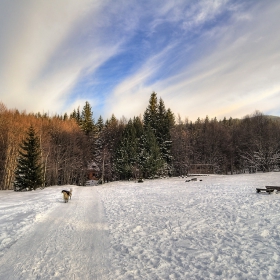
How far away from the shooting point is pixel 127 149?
4250cm

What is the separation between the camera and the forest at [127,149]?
34469 millimetres

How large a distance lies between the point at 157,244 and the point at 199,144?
57.0m

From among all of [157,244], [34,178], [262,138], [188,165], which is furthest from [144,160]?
[157,244]

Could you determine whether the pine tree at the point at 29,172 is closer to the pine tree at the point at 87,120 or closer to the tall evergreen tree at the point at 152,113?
the tall evergreen tree at the point at 152,113

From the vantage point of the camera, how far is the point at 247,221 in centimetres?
848

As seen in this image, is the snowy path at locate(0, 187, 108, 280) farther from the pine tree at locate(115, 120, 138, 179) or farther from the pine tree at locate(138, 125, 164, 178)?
the pine tree at locate(115, 120, 138, 179)

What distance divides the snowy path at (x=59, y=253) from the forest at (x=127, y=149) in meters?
29.4

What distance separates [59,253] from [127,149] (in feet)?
119

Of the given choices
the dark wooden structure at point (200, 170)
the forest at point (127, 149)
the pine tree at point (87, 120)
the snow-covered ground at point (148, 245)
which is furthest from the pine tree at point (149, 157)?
the snow-covered ground at point (148, 245)

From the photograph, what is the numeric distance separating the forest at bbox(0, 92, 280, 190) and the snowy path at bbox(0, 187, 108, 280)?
29.4m

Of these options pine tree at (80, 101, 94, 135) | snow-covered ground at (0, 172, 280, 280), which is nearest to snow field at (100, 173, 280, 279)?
snow-covered ground at (0, 172, 280, 280)

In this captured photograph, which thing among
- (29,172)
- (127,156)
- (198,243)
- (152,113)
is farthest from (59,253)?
(152,113)

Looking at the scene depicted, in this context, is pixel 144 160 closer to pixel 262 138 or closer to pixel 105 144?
pixel 105 144

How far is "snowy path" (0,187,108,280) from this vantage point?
511cm
